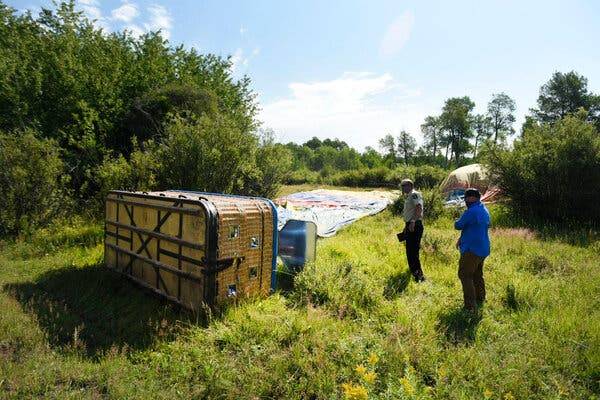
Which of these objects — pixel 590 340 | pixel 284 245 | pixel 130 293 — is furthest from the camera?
pixel 284 245

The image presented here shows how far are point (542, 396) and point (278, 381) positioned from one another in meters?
2.56

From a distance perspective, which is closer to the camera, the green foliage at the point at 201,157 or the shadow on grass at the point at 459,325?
the shadow on grass at the point at 459,325

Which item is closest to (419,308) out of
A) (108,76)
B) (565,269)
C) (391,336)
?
(391,336)

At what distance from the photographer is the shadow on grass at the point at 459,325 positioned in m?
4.73

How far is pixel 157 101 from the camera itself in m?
15.4

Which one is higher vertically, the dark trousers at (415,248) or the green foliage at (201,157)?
the green foliage at (201,157)

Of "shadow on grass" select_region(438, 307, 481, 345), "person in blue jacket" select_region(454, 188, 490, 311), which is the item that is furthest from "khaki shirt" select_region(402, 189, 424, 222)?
"shadow on grass" select_region(438, 307, 481, 345)

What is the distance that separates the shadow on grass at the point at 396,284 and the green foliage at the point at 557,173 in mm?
7845

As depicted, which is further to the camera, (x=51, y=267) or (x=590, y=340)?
(x=51, y=267)

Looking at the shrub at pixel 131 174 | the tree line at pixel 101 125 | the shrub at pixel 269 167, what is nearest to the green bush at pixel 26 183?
the tree line at pixel 101 125

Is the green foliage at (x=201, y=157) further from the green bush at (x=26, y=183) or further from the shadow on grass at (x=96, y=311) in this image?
the shadow on grass at (x=96, y=311)

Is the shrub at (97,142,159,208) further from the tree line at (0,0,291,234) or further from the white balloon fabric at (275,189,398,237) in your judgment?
the white balloon fabric at (275,189,398,237)

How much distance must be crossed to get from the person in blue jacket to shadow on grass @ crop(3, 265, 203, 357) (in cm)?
386

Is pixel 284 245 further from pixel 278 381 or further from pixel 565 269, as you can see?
pixel 565 269
